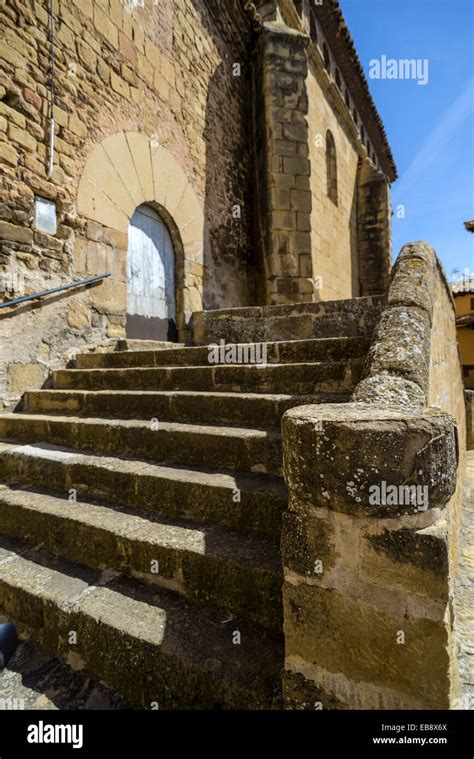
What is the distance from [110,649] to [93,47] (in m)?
6.15

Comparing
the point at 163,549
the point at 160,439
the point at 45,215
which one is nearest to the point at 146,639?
the point at 163,549

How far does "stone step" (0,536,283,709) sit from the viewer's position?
1.41 meters

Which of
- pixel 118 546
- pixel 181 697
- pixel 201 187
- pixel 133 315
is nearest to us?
pixel 181 697

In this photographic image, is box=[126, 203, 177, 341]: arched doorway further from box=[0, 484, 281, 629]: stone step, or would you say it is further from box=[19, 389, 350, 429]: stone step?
box=[0, 484, 281, 629]: stone step

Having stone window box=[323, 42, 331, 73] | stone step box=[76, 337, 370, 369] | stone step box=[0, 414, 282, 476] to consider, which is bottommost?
stone step box=[0, 414, 282, 476]

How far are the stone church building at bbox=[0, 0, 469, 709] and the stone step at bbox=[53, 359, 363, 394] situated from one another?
0.06 feet

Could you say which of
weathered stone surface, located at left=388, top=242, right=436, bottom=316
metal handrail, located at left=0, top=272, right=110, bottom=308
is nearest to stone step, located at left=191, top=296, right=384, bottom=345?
weathered stone surface, located at left=388, top=242, right=436, bottom=316

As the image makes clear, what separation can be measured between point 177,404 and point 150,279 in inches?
131

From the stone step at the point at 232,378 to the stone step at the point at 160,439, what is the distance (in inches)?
19.5

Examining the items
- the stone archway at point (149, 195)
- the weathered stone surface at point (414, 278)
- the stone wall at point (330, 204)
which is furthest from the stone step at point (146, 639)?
the stone wall at point (330, 204)

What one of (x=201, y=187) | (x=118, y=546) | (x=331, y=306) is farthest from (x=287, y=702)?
(x=201, y=187)

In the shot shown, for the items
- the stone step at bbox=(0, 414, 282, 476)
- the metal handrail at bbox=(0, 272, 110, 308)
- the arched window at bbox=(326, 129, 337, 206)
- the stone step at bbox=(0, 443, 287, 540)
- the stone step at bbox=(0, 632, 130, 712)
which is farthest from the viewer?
the arched window at bbox=(326, 129, 337, 206)

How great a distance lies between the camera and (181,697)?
1.46 m
